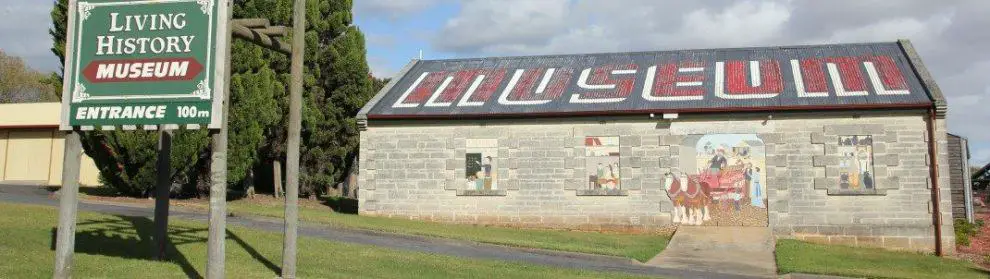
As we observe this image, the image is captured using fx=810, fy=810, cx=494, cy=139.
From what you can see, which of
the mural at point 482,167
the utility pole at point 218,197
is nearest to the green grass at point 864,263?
the mural at point 482,167

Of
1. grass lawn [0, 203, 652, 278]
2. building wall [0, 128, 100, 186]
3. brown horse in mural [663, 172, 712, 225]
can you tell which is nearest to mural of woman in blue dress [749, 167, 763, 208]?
brown horse in mural [663, 172, 712, 225]

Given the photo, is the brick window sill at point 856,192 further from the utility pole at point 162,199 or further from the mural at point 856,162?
the utility pole at point 162,199

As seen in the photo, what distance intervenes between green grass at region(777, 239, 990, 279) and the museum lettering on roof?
145 cm

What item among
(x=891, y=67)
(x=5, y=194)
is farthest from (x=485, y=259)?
(x=5, y=194)

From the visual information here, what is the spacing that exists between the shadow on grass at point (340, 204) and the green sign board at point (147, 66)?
53.6 feet

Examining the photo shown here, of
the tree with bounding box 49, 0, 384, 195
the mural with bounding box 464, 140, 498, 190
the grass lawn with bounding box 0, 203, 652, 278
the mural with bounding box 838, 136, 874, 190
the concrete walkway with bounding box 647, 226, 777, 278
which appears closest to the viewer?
the grass lawn with bounding box 0, 203, 652, 278

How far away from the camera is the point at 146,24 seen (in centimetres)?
1060

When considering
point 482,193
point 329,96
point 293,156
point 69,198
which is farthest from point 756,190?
point 69,198

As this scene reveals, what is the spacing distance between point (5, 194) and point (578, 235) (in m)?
17.8

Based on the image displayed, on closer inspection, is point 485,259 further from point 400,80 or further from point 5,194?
point 5,194

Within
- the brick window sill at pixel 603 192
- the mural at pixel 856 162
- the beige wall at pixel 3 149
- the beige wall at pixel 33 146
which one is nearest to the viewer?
the mural at pixel 856 162

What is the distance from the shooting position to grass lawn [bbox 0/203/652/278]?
37.5 ft

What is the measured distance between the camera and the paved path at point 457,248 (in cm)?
1566

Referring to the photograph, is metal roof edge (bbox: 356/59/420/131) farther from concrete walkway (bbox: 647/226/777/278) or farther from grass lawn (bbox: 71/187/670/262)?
concrete walkway (bbox: 647/226/777/278)
